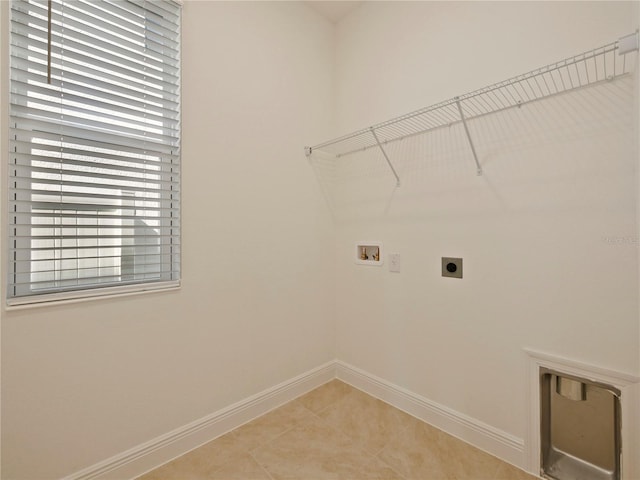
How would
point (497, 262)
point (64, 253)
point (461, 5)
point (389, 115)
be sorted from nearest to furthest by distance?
point (64, 253) → point (497, 262) → point (461, 5) → point (389, 115)

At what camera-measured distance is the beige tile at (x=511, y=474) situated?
1.35 meters

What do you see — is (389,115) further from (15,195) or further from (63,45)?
(15,195)

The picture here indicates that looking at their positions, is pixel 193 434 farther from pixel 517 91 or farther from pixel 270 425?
pixel 517 91

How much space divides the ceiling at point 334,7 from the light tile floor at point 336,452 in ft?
8.90

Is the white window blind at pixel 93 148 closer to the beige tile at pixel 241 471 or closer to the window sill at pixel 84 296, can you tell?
the window sill at pixel 84 296

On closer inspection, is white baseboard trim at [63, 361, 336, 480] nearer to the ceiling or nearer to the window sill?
the window sill

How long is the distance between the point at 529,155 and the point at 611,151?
0.89 ft

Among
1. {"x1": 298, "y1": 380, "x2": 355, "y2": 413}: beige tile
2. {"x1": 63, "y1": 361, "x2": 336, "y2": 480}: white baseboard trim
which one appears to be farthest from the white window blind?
{"x1": 298, "y1": 380, "x2": 355, "y2": 413}: beige tile

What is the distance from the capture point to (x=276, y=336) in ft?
6.27

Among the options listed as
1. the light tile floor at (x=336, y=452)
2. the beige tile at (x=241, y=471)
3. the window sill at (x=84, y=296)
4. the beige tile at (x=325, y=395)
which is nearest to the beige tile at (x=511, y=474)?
the light tile floor at (x=336, y=452)

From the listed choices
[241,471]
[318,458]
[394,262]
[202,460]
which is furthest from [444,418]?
[202,460]

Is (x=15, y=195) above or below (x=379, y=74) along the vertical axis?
below

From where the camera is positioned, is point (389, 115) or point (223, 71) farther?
point (389, 115)

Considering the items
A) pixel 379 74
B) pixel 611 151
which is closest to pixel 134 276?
pixel 379 74
